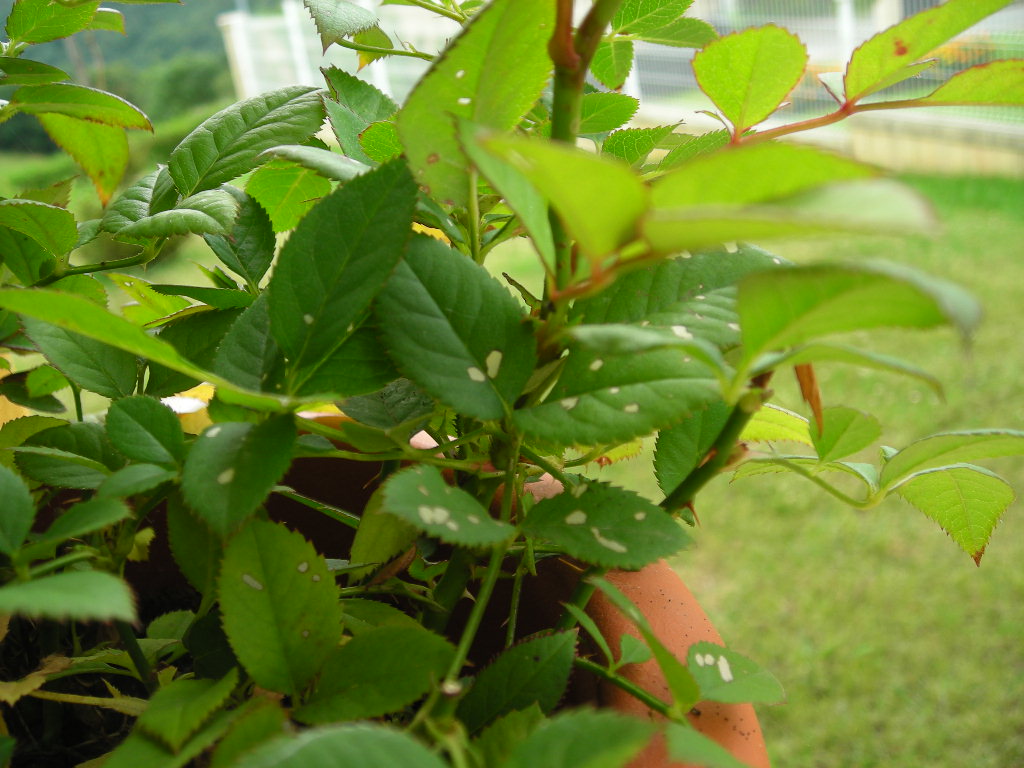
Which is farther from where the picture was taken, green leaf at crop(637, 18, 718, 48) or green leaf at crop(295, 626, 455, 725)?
green leaf at crop(637, 18, 718, 48)

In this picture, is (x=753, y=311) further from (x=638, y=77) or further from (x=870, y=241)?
(x=638, y=77)

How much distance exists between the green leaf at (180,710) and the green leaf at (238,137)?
201 millimetres

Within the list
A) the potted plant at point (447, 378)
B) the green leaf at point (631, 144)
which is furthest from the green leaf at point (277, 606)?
the green leaf at point (631, 144)

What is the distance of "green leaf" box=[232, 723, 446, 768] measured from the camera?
0.19 meters

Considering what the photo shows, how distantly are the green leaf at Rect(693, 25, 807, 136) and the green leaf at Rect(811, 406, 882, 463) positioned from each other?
0.37ft

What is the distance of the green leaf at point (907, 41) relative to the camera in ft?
0.96

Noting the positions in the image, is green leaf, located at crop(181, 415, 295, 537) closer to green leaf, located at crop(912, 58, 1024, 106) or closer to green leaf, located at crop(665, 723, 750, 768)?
green leaf, located at crop(665, 723, 750, 768)

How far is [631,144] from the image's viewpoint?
1.26 ft

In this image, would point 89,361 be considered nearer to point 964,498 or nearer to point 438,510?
point 438,510

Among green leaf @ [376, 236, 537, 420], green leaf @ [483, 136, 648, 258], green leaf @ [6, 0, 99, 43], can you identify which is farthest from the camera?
green leaf @ [6, 0, 99, 43]

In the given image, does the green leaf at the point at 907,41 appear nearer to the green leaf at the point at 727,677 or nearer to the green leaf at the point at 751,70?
the green leaf at the point at 751,70

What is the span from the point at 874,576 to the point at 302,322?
1384mm

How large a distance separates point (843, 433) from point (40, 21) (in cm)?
37

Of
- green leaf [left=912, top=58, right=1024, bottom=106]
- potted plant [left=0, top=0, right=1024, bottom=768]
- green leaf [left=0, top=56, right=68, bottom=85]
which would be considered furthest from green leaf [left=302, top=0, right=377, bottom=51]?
green leaf [left=912, top=58, right=1024, bottom=106]
